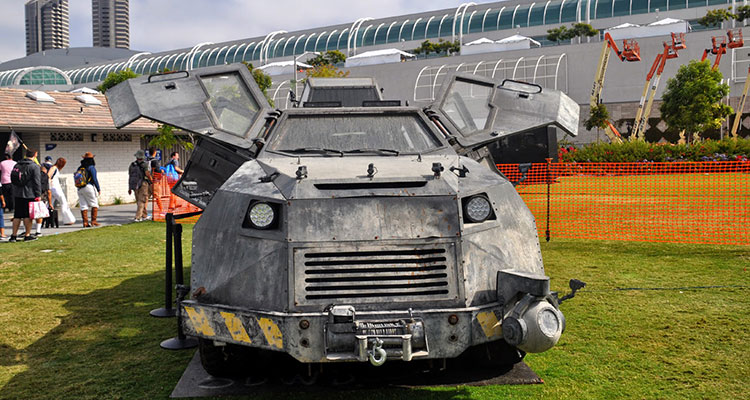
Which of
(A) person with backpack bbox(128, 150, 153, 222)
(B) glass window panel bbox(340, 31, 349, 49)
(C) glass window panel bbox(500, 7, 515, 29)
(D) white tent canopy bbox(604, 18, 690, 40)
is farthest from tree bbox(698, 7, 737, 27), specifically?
(A) person with backpack bbox(128, 150, 153, 222)

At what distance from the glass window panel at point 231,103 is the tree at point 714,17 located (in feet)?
151

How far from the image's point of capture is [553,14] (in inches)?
2201

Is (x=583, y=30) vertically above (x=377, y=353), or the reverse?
(x=583, y=30)

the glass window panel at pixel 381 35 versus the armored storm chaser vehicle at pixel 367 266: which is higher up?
the glass window panel at pixel 381 35

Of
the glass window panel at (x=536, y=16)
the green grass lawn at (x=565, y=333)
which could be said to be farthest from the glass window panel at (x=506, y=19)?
the green grass lawn at (x=565, y=333)

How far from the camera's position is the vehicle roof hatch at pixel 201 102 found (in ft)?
20.8

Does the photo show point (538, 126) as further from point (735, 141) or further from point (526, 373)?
point (735, 141)

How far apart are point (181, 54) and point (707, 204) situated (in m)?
→ 67.1

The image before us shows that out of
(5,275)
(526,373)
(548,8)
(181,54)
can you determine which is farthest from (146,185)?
(181,54)

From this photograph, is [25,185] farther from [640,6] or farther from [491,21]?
[491,21]

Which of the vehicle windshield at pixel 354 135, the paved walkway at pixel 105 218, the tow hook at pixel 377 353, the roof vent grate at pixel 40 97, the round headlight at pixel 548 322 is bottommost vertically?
the tow hook at pixel 377 353

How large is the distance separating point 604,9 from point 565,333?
5255 centimetres

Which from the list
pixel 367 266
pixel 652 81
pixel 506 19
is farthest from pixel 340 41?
pixel 367 266

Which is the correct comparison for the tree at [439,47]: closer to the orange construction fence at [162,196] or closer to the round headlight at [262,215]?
the orange construction fence at [162,196]
